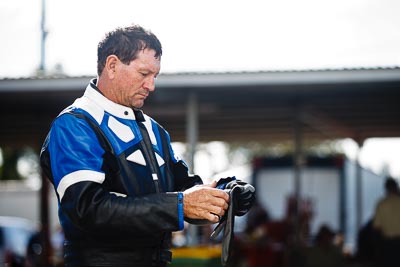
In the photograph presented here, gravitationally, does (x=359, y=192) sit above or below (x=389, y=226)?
below

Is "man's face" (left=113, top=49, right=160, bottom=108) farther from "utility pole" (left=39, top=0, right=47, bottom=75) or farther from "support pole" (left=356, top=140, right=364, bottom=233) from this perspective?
"support pole" (left=356, top=140, right=364, bottom=233)

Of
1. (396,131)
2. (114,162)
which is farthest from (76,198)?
(396,131)

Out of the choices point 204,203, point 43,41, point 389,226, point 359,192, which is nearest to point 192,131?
point 389,226

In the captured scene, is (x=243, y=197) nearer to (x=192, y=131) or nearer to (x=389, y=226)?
(x=192, y=131)

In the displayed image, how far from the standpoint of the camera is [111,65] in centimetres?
295

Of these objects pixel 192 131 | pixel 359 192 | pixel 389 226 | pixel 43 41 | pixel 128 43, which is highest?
pixel 43 41

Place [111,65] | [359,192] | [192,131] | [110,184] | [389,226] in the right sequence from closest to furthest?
[110,184], [111,65], [192,131], [389,226], [359,192]

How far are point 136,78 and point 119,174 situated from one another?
0.35 metres

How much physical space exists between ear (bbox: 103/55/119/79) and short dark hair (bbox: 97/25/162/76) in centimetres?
1

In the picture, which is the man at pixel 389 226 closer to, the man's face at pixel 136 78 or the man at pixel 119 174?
the man at pixel 119 174

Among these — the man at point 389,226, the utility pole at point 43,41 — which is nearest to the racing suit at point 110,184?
the man at point 389,226

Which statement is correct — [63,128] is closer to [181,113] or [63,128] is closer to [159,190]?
[159,190]

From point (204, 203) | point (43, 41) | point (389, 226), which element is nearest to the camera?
point (204, 203)

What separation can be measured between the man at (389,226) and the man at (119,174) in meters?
7.73
